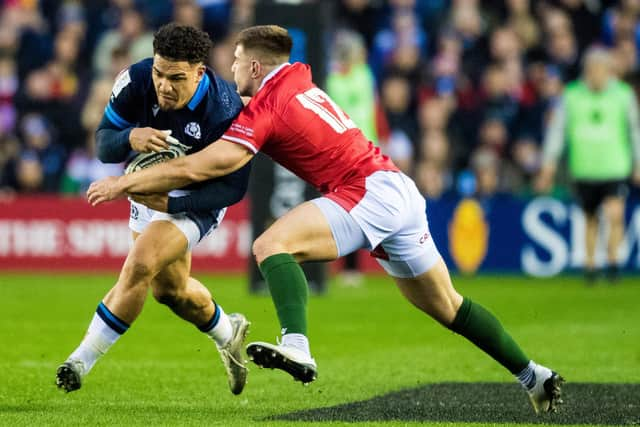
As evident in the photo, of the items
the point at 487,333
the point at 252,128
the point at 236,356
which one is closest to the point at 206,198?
the point at 252,128

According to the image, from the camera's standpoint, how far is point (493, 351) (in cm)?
722

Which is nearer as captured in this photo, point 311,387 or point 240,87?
point 240,87

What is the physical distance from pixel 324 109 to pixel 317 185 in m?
0.39

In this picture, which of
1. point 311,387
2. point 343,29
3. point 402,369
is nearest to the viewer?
point 311,387

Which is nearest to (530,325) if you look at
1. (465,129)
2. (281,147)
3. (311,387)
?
(311,387)

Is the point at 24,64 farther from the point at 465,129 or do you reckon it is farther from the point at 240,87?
the point at 240,87

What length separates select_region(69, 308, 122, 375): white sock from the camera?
7.12m

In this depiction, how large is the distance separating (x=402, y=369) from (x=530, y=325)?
2.96 meters

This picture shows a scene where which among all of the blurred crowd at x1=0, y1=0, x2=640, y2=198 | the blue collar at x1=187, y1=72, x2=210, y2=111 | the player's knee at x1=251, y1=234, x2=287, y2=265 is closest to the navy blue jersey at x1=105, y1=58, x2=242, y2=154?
the blue collar at x1=187, y1=72, x2=210, y2=111

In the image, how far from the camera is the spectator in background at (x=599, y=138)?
52.5ft

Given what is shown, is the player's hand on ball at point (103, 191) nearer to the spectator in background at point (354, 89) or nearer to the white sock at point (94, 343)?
the white sock at point (94, 343)

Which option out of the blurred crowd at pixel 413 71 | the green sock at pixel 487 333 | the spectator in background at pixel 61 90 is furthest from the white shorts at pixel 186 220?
the spectator in background at pixel 61 90

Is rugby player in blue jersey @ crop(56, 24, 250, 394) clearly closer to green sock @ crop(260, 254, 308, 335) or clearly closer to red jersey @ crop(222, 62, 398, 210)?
red jersey @ crop(222, 62, 398, 210)

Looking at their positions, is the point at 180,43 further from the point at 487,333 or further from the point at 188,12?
the point at 188,12
